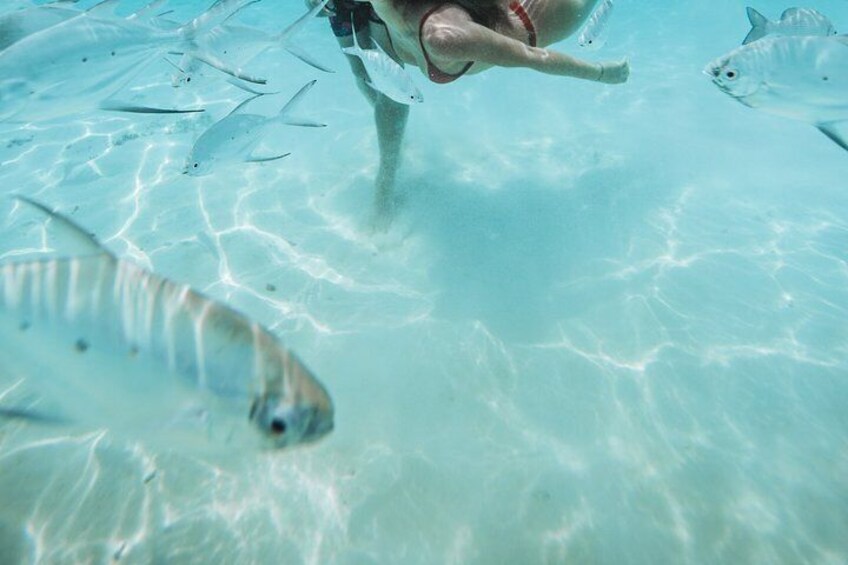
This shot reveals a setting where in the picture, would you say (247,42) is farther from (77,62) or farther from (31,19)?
(77,62)

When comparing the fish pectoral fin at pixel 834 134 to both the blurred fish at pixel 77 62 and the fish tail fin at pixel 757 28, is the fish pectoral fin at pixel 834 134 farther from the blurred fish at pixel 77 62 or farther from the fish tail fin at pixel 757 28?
the blurred fish at pixel 77 62

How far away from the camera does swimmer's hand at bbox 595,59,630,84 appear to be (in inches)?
124

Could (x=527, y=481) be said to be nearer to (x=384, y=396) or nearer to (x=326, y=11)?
(x=384, y=396)

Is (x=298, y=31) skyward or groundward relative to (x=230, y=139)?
skyward

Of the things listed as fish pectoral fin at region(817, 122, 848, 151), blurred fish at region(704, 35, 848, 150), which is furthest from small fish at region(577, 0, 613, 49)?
fish pectoral fin at region(817, 122, 848, 151)

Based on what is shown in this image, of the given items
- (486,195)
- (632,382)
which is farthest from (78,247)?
(486,195)

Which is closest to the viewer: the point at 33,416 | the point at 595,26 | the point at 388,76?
the point at 33,416

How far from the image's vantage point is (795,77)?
2.65m

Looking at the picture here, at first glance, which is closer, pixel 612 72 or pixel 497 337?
pixel 612 72

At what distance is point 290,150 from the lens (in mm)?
6098

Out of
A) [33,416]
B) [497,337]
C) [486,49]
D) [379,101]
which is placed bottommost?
[497,337]

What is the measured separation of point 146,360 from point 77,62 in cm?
231

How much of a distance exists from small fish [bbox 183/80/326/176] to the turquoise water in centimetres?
112

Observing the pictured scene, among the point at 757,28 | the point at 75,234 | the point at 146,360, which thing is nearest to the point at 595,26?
the point at 757,28
